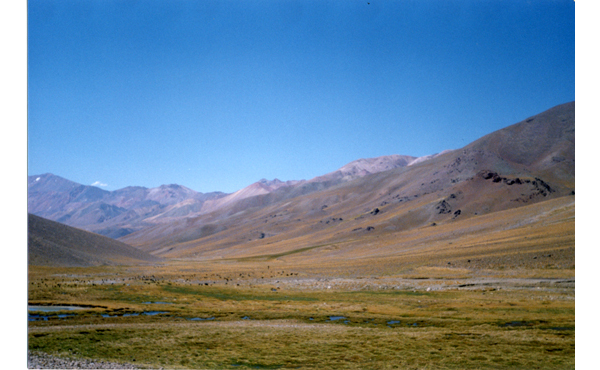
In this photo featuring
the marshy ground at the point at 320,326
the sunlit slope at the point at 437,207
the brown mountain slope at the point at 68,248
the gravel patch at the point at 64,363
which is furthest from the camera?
the sunlit slope at the point at 437,207

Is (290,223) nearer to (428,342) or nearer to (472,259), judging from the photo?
(472,259)

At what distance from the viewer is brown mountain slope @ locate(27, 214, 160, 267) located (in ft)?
156

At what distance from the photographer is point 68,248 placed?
54125 mm

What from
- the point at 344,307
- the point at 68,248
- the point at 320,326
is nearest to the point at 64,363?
the point at 320,326

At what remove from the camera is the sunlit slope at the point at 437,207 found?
67.0 metres

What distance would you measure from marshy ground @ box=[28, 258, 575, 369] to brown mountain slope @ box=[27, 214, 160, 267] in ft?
57.1

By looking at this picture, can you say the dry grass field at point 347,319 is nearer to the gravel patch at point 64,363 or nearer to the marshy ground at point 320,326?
the marshy ground at point 320,326

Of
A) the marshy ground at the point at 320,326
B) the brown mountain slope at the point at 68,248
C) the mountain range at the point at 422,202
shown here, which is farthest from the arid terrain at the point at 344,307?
the mountain range at the point at 422,202

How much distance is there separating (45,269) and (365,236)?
218ft

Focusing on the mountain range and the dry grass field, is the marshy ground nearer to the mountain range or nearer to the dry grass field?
the dry grass field

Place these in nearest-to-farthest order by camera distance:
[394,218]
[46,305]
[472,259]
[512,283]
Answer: [46,305] → [512,283] → [472,259] → [394,218]

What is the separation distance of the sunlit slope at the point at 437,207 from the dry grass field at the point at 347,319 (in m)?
12.1
